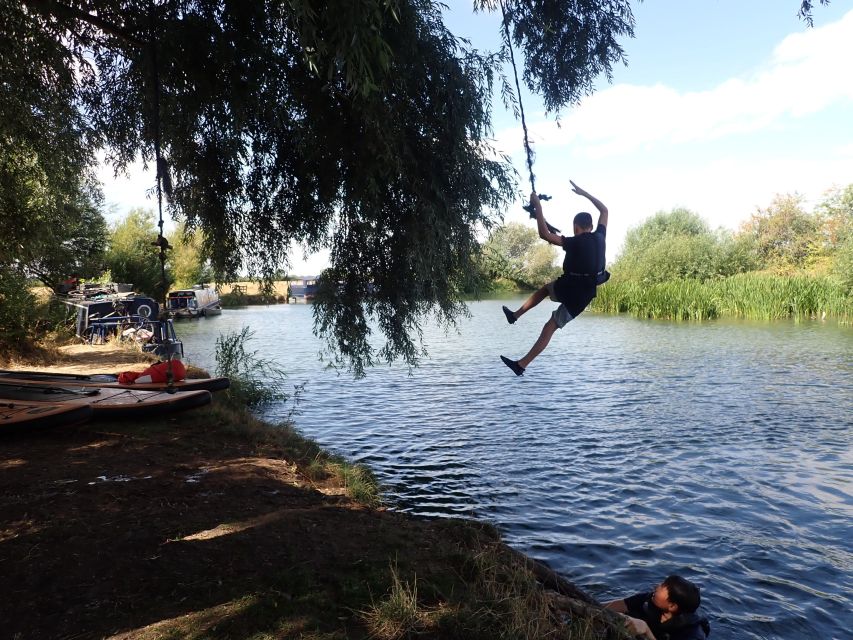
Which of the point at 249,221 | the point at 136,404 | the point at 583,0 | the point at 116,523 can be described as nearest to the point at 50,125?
the point at 249,221

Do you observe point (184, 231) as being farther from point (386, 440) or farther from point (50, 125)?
point (386, 440)

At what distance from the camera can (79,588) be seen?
4.24 m

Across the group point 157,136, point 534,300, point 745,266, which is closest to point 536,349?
point 534,300

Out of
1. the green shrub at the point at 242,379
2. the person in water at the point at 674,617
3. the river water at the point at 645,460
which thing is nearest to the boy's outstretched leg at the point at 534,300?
the person in water at the point at 674,617

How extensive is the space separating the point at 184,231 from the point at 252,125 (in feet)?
6.29

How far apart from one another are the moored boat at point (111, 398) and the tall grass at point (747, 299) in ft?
108

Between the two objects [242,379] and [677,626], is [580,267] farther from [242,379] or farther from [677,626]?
[242,379]

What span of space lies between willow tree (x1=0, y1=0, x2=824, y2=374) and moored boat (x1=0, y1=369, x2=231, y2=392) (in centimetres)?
365

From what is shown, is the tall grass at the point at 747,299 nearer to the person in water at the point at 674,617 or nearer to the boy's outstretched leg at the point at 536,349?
the person in water at the point at 674,617

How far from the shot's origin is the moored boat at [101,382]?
34.0 ft

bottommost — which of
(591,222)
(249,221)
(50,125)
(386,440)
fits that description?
(386,440)

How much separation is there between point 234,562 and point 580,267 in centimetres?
363

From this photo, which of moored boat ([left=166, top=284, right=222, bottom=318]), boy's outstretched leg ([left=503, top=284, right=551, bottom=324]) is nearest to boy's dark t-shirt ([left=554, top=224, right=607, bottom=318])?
Result: boy's outstretched leg ([left=503, top=284, right=551, bottom=324])

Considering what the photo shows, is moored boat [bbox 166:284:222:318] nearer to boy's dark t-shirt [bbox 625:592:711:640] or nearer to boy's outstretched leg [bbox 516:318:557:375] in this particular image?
boy's outstretched leg [bbox 516:318:557:375]
